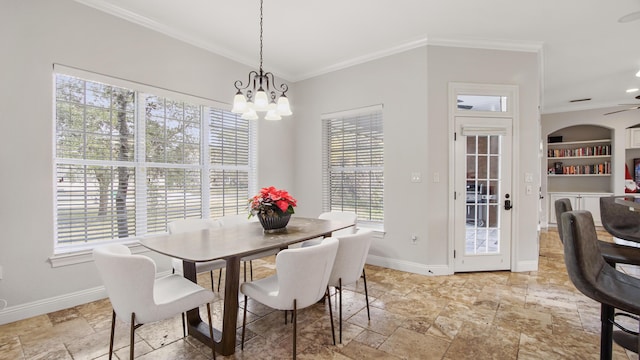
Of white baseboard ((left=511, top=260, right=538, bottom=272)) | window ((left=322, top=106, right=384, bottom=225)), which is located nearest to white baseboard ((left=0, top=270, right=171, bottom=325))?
window ((left=322, top=106, right=384, bottom=225))

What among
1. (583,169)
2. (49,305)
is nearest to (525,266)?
(583,169)

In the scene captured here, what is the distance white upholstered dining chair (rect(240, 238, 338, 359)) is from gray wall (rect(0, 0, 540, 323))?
6.92 feet

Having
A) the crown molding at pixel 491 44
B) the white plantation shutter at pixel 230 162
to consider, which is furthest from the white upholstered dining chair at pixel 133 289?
the crown molding at pixel 491 44

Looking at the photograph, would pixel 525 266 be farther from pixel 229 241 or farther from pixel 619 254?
pixel 229 241

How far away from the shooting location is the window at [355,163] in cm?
417

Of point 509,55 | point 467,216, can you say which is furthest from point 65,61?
point 509,55

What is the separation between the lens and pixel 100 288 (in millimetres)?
2938

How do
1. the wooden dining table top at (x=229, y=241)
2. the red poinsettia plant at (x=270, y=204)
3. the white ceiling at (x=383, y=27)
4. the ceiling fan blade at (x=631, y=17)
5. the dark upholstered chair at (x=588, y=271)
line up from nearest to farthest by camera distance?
1. the dark upholstered chair at (x=588, y=271)
2. the wooden dining table top at (x=229, y=241)
3. the red poinsettia plant at (x=270, y=204)
4. the ceiling fan blade at (x=631, y=17)
5. the white ceiling at (x=383, y=27)

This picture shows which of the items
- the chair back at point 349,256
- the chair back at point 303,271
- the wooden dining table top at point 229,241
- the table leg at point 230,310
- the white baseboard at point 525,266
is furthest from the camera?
the white baseboard at point 525,266

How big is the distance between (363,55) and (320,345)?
3.52m

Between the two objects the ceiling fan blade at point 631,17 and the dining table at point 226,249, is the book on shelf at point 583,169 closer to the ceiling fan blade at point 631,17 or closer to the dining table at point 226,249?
the ceiling fan blade at point 631,17

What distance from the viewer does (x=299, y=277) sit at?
→ 1792 mm

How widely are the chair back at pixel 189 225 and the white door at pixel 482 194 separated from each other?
285 cm

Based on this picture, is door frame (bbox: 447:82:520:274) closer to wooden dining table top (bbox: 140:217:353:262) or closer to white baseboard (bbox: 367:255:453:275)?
white baseboard (bbox: 367:255:453:275)
